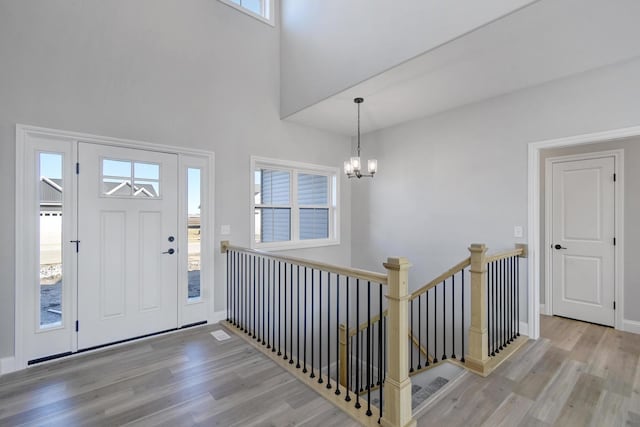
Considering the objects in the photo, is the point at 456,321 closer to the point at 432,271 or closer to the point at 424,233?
the point at 432,271

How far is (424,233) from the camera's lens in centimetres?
431

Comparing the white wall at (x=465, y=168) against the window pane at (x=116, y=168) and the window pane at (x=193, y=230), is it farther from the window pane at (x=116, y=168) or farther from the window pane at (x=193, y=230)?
the window pane at (x=116, y=168)

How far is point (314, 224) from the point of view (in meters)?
4.95

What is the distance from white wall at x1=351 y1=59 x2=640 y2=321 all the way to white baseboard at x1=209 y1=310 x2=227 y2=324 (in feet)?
7.76

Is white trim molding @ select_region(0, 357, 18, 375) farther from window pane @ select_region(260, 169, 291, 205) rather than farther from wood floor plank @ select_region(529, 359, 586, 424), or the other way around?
wood floor plank @ select_region(529, 359, 586, 424)

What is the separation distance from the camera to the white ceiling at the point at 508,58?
2.18 metres

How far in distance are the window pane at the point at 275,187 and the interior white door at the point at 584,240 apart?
365 cm

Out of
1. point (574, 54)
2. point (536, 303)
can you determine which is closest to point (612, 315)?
point (536, 303)

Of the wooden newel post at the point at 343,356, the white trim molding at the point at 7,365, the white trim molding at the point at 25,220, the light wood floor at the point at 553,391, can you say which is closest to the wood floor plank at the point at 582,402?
the light wood floor at the point at 553,391

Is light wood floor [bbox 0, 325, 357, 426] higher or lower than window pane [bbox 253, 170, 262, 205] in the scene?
lower

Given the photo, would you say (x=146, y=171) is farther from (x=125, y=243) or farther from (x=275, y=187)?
(x=275, y=187)

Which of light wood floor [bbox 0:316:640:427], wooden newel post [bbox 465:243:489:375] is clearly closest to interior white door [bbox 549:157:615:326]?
light wood floor [bbox 0:316:640:427]

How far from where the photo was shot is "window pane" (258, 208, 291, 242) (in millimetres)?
4344

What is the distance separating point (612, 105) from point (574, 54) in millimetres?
652
